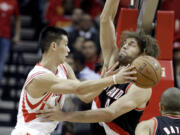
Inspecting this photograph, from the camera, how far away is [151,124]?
4367 millimetres

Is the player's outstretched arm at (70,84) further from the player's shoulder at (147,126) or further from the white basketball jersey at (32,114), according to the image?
the player's shoulder at (147,126)

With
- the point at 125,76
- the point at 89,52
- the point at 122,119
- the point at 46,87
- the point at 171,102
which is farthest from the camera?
the point at 89,52

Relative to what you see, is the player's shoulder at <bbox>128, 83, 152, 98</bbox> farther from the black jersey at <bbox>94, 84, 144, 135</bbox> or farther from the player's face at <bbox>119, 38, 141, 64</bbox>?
the player's face at <bbox>119, 38, 141, 64</bbox>

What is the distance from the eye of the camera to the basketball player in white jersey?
14.1 ft

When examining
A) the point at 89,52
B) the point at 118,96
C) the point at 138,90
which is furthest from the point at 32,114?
the point at 89,52

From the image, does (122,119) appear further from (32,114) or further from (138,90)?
(32,114)

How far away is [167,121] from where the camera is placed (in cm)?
442

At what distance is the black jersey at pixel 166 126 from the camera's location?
4.37 metres

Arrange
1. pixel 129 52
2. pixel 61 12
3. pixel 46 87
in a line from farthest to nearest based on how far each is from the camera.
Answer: pixel 61 12
pixel 129 52
pixel 46 87

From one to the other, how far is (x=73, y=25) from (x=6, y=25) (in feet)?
4.47

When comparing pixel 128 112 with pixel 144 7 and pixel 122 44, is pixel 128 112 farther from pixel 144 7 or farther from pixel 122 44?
pixel 144 7

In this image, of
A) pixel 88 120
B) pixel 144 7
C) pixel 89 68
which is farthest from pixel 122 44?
pixel 89 68

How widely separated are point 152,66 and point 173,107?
59 centimetres

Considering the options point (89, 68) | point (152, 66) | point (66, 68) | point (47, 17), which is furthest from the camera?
point (47, 17)
